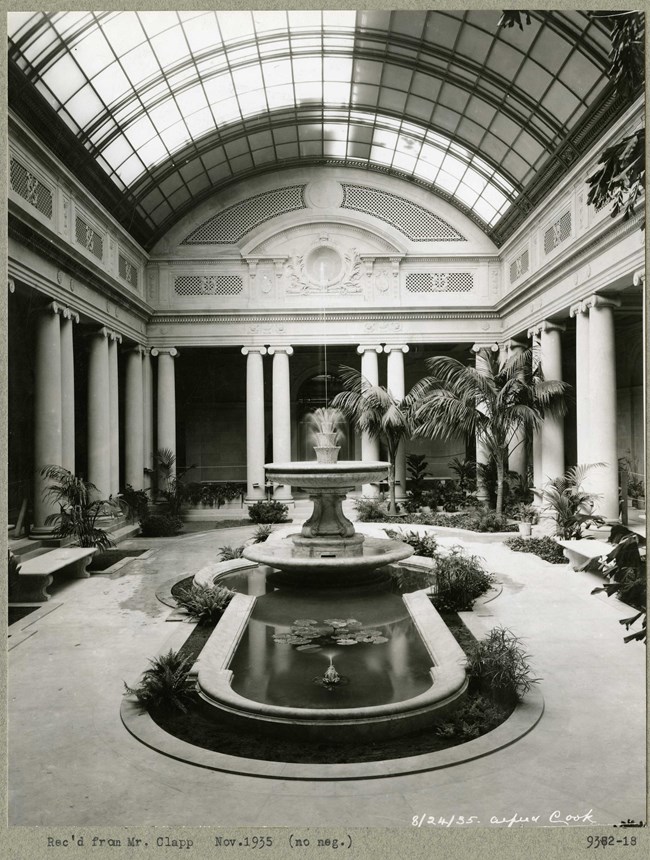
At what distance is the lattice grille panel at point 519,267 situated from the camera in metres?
19.8

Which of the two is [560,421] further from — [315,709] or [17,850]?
[17,850]

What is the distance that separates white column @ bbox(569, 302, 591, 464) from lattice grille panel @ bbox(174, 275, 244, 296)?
1237 cm

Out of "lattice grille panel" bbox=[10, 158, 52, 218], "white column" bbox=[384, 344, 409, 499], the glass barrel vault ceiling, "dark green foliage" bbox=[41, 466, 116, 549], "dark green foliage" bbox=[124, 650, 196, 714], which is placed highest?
the glass barrel vault ceiling

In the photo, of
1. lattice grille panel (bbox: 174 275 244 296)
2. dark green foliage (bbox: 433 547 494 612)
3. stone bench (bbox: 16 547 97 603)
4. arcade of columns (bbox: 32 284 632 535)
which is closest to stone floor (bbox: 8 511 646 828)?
dark green foliage (bbox: 433 547 494 612)

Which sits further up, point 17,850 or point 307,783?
point 307,783

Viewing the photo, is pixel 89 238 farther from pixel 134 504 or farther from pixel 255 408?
pixel 255 408

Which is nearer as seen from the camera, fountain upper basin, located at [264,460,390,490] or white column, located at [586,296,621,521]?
fountain upper basin, located at [264,460,390,490]

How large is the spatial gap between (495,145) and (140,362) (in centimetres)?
1346

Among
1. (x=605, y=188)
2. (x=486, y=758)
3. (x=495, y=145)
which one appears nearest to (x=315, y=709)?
(x=486, y=758)

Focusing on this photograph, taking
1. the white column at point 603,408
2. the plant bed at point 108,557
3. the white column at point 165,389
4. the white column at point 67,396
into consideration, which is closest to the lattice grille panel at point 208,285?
the white column at point 165,389

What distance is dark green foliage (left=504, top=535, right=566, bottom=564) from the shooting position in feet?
38.4

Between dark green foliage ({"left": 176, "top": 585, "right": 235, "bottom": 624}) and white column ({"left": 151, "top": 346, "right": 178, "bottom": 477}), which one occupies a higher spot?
white column ({"left": 151, "top": 346, "right": 178, "bottom": 477})

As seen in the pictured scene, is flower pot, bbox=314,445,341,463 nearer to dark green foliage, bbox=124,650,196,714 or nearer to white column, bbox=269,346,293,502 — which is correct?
dark green foliage, bbox=124,650,196,714

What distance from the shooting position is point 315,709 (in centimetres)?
500
